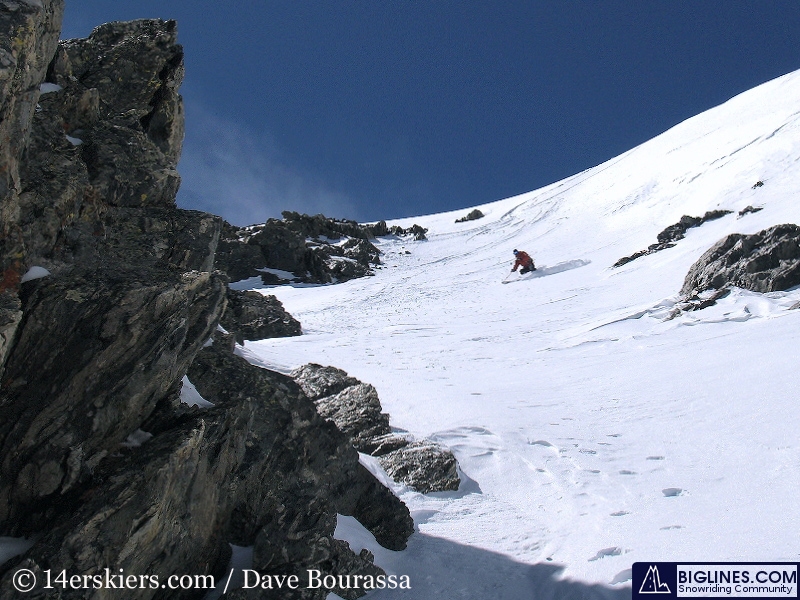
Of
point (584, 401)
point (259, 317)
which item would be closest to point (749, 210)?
point (584, 401)

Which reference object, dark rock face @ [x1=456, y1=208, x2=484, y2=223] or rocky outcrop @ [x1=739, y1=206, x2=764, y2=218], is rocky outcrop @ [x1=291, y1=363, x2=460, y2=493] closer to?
rocky outcrop @ [x1=739, y1=206, x2=764, y2=218]

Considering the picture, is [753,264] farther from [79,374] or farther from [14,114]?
[14,114]

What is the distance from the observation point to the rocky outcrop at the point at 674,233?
31797 mm

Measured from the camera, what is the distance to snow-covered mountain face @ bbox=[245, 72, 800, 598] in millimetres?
8211

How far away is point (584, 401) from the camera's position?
47.3 ft

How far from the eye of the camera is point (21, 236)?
6320 millimetres

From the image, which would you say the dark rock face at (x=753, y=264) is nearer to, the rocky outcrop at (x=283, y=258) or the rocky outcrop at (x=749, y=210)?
the rocky outcrop at (x=749, y=210)

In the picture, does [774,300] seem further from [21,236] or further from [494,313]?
[21,236]

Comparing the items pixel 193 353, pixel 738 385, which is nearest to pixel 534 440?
pixel 738 385

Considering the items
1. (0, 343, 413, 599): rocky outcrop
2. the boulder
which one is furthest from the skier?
(0, 343, 413, 599): rocky outcrop

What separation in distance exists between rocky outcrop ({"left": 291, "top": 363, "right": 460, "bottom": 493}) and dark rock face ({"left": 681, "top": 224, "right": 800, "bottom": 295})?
14.6m

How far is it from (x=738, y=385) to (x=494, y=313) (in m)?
14.3

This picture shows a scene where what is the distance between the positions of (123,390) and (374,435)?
6.49m

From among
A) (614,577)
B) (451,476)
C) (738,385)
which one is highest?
(738,385)
